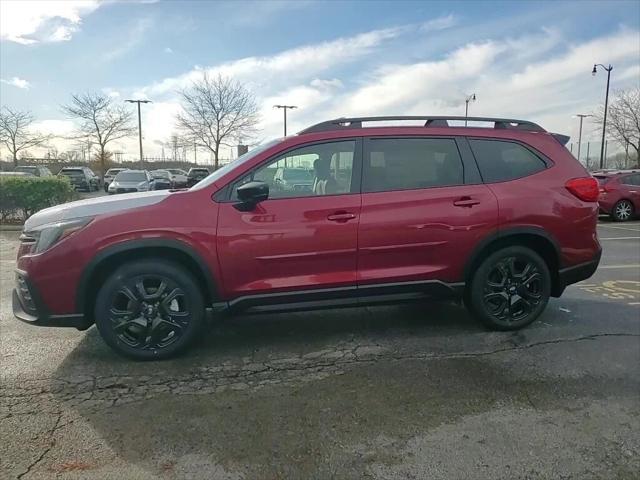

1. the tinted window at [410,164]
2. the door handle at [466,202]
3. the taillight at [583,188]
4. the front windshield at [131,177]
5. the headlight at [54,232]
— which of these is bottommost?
the headlight at [54,232]

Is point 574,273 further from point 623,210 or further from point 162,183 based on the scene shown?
point 162,183

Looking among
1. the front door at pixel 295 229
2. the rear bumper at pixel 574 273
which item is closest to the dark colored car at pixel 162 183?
the front door at pixel 295 229

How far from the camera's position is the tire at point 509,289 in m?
4.17

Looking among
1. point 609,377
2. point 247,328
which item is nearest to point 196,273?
point 247,328

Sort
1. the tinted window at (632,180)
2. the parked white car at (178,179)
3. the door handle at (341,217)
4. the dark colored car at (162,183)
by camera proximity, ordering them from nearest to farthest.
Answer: the door handle at (341,217)
the tinted window at (632,180)
the dark colored car at (162,183)
the parked white car at (178,179)

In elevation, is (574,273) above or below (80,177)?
below

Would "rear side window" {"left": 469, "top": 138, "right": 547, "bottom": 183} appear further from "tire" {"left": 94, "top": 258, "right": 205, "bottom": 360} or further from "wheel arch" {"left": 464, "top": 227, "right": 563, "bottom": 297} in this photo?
"tire" {"left": 94, "top": 258, "right": 205, "bottom": 360}

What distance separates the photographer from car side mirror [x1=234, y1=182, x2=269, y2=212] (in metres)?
3.52

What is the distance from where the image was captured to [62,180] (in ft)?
43.5

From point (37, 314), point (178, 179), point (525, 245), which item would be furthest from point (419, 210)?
point (178, 179)

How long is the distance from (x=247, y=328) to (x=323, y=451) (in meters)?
2.05

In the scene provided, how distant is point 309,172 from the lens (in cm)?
384

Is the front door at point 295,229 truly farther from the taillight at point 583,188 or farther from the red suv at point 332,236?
the taillight at point 583,188

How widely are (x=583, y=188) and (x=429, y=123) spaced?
1512 mm
